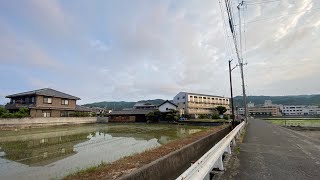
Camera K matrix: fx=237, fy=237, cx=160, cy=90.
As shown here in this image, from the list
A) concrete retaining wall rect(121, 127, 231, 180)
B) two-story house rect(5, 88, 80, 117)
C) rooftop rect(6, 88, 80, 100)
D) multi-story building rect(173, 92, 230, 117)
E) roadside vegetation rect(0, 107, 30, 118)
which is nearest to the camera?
concrete retaining wall rect(121, 127, 231, 180)

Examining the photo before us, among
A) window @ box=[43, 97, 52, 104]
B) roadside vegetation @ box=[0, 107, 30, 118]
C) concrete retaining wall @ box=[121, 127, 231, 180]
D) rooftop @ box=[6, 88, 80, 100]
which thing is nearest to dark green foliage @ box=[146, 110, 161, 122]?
rooftop @ box=[6, 88, 80, 100]

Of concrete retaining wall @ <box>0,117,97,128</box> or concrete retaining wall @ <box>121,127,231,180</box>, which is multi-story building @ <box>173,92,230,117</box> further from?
concrete retaining wall @ <box>121,127,231,180</box>

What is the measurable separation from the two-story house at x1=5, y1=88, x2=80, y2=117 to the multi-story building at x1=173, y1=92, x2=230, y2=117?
36304 millimetres

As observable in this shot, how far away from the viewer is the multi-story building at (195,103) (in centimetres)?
7656

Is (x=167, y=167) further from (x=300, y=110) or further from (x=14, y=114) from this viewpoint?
(x=300, y=110)

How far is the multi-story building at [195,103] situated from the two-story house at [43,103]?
119ft

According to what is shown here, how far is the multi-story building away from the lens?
7656 centimetres

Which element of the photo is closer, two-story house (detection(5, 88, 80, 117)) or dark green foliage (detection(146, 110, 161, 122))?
two-story house (detection(5, 88, 80, 117))

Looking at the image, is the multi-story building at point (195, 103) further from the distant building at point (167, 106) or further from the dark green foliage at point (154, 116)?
the dark green foliage at point (154, 116)

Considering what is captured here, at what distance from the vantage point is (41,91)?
42531 mm

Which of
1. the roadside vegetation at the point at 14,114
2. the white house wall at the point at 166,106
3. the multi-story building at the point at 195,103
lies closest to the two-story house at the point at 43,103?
the roadside vegetation at the point at 14,114

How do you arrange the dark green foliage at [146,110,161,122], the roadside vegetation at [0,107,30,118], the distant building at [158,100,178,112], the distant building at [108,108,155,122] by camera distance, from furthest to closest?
the distant building at [158,100,178,112], the distant building at [108,108,155,122], the dark green foliage at [146,110,161,122], the roadside vegetation at [0,107,30,118]

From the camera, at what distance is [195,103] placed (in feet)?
263

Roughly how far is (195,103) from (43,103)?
50139 millimetres
